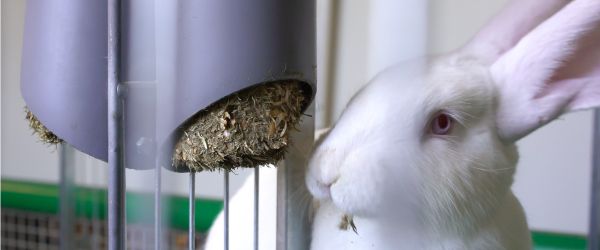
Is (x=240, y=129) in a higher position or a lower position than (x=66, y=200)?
higher

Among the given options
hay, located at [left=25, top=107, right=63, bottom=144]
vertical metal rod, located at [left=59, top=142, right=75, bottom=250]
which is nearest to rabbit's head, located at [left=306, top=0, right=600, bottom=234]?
hay, located at [left=25, top=107, right=63, bottom=144]

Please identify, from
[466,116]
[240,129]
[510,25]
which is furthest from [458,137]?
[240,129]

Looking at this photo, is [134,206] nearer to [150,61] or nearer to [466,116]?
[150,61]

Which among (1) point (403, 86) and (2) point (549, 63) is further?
(2) point (549, 63)

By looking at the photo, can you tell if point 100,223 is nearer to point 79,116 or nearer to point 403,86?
point 79,116

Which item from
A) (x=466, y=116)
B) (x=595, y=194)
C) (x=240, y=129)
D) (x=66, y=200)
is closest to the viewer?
(x=240, y=129)

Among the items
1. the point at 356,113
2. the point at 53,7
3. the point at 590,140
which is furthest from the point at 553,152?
the point at 53,7

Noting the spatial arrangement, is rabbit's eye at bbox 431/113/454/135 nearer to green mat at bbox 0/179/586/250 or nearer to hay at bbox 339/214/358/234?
hay at bbox 339/214/358/234
